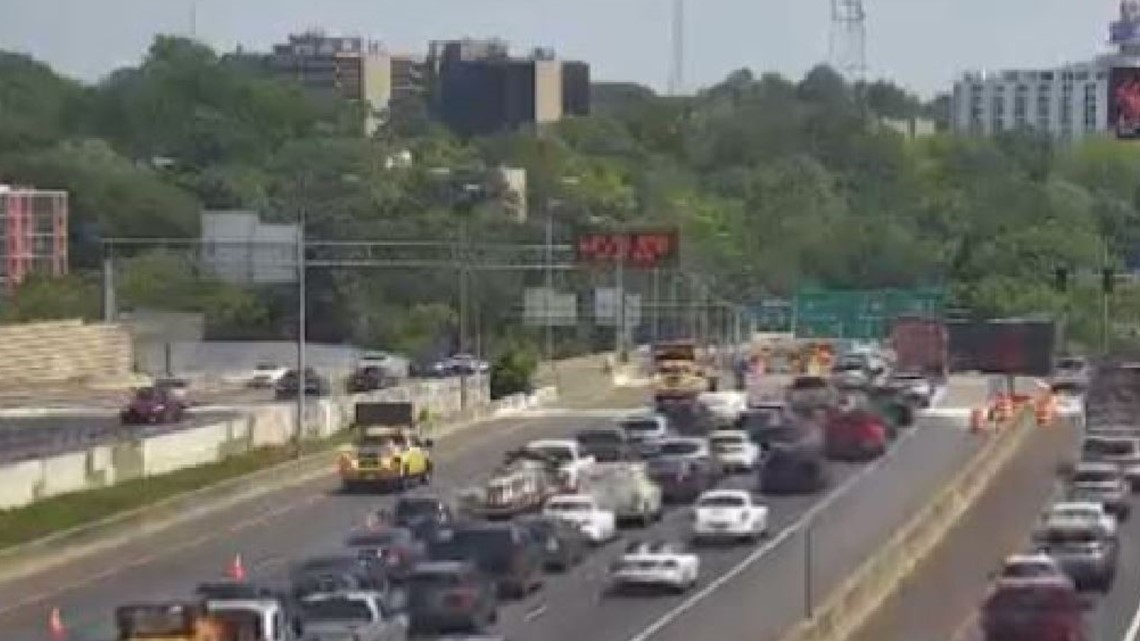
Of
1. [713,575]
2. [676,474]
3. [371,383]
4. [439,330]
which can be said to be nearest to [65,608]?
[713,575]

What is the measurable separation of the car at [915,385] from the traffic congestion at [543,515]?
26 cm

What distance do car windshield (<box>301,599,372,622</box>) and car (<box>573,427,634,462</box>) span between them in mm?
26644

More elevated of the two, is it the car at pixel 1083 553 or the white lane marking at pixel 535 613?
the car at pixel 1083 553

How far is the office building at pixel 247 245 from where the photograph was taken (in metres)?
89.2

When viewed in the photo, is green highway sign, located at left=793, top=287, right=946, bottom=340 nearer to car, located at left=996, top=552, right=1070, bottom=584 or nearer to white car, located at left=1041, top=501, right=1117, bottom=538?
white car, located at left=1041, top=501, right=1117, bottom=538

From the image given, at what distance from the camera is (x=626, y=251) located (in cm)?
10006

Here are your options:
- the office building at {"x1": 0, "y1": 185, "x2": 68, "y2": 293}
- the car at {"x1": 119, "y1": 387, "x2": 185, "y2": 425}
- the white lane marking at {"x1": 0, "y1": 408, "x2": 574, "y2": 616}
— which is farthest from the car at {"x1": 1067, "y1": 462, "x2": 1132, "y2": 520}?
the office building at {"x1": 0, "y1": 185, "x2": 68, "y2": 293}

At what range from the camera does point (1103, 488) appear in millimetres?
58281

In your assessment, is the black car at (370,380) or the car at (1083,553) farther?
the black car at (370,380)

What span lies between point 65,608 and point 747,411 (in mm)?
35997

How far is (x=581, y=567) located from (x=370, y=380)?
161 feet

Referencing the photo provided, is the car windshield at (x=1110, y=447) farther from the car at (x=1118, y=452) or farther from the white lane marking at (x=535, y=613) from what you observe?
the white lane marking at (x=535, y=613)

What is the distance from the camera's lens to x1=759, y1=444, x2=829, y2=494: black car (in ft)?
210

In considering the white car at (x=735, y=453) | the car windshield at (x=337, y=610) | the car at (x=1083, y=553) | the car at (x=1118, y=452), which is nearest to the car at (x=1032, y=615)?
the car at (x=1083, y=553)
